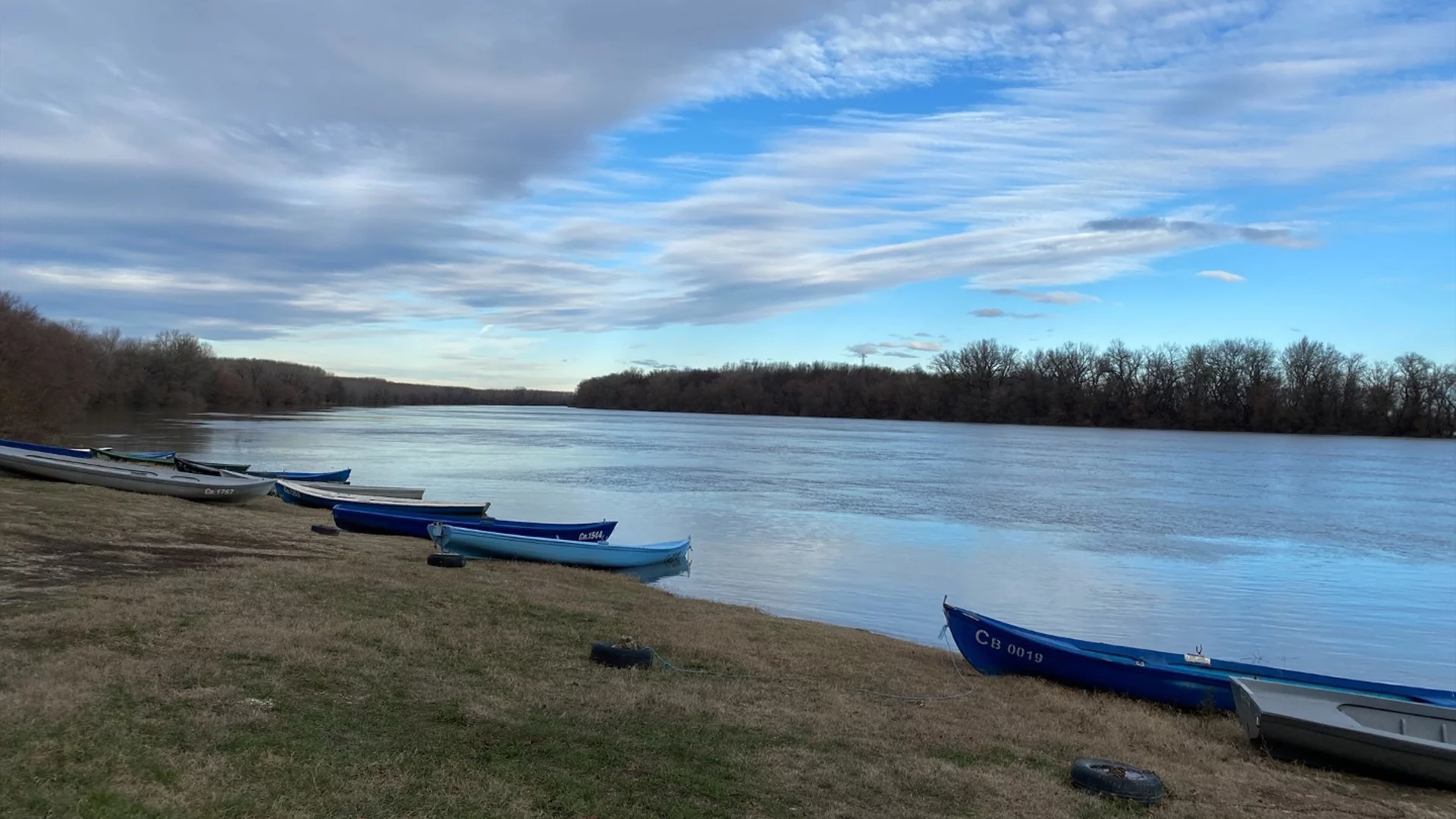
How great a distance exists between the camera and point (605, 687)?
7.67m

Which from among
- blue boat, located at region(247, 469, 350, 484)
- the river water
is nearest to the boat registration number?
the river water

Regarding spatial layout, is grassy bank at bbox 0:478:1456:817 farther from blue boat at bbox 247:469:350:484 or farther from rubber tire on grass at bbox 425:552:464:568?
blue boat at bbox 247:469:350:484

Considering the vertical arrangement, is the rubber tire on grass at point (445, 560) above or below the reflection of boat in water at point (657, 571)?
above

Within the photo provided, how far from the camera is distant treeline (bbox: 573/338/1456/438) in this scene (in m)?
101

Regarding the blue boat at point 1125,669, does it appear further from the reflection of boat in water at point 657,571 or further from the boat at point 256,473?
the boat at point 256,473

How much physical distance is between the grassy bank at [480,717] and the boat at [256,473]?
11833 millimetres

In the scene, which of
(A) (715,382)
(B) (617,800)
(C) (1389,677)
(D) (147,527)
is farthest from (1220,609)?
(A) (715,382)

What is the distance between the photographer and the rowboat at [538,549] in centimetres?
1573

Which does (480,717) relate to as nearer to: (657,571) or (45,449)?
(657,571)

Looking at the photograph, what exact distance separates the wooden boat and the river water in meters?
2.39

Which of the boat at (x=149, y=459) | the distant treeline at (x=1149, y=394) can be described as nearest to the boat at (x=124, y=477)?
the boat at (x=149, y=459)

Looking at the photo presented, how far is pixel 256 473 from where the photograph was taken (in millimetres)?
27266

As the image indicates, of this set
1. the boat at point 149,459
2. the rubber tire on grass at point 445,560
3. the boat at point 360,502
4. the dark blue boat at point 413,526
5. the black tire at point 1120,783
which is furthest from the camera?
the boat at point 149,459

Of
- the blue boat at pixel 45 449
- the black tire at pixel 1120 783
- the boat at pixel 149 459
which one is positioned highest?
the blue boat at pixel 45 449
